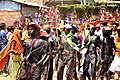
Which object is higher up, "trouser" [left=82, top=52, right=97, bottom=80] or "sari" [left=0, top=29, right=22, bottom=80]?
"sari" [left=0, top=29, right=22, bottom=80]

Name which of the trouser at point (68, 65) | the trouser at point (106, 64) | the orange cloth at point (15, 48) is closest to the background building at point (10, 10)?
the trouser at point (106, 64)

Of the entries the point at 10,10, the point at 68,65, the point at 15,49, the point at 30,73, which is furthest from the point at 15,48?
the point at 10,10

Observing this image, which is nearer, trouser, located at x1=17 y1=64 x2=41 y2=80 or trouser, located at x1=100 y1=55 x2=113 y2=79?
A: trouser, located at x1=17 y1=64 x2=41 y2=80

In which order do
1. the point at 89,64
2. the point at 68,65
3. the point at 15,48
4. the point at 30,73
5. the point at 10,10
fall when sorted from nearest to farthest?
the point at 30,73 → the point at 15,48 → the point at 68,65 → the point at 89,64 → the point at 10,10

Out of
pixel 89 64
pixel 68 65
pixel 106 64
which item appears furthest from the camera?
pixel 106 64

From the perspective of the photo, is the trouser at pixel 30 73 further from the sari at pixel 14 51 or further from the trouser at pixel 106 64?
the trouser at pixel 106 64

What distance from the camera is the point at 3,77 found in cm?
1330

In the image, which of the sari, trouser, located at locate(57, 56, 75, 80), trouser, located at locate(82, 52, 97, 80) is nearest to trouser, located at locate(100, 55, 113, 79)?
trouser, located at locate(82, 52, 97, 80)

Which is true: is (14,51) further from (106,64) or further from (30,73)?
(106,64)

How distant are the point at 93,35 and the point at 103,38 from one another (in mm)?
319

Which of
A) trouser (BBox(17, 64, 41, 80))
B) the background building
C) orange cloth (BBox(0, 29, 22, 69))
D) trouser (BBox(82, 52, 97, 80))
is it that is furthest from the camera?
the background building

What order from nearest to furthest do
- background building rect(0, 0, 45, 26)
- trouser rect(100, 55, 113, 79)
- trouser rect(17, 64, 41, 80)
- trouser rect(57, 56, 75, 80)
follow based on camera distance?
trouser rect(17, 64, 41, 80) < trouser rect(57, 56, 75, 80) < trouser rect(100, 55, 113, 79) < background building rect(0, 0, 45, 26)

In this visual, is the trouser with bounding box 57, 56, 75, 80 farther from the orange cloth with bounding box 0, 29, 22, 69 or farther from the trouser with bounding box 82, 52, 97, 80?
the orange cloth with bounding box 0, 29, 22, 69

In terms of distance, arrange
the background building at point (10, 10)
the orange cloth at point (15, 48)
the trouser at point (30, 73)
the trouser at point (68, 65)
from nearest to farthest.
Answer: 1. the trouser at point (30, 73)
2. the orange cloth at point (15, 48)
3. the trouser at point (68, 65)
4. the background building at point (10, 10)
